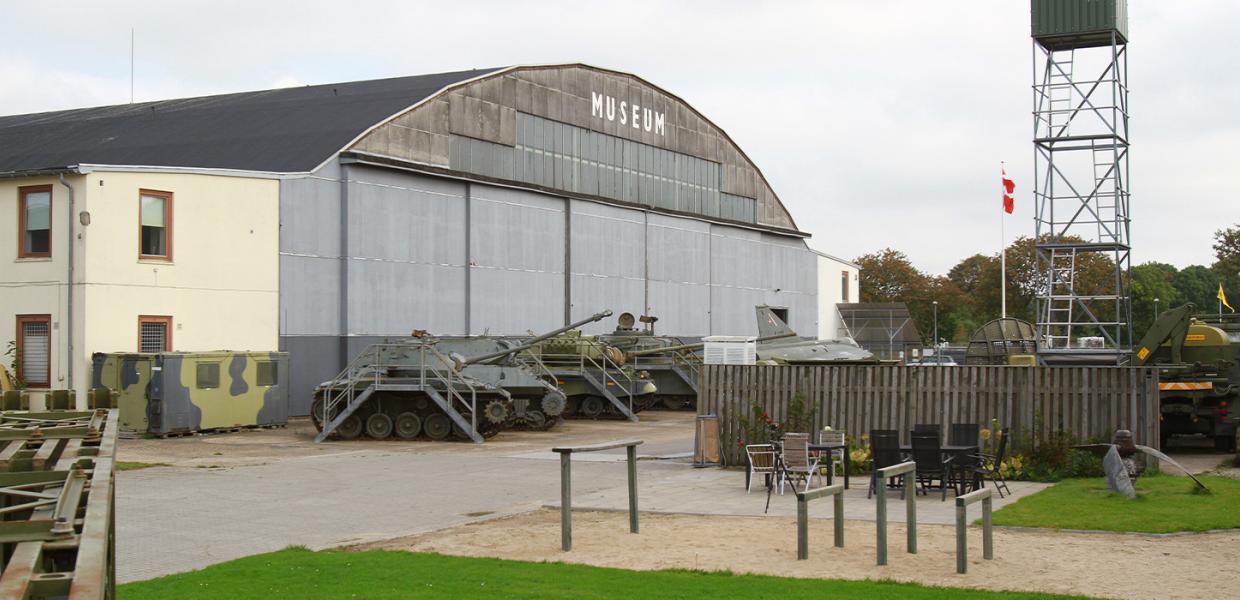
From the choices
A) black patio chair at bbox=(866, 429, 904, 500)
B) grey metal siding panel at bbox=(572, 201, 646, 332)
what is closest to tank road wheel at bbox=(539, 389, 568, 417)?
black patio chair at bbox=(866, 429, 904, 500)

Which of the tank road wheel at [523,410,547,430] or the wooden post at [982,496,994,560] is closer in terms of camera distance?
the wooden post at [982,496,994,560]

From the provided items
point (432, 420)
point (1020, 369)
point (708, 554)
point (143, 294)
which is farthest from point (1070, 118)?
point (143, 294)

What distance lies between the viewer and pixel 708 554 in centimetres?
1191

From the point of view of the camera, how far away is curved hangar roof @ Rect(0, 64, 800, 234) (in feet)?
119

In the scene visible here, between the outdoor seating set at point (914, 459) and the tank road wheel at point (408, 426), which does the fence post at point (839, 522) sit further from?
the tank road wheel at point (408, 426)

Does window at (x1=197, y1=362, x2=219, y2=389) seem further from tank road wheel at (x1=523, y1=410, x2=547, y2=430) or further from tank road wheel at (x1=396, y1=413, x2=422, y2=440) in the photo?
tank road wheel at (x1=523, y1=410, x2=547, y2=430)

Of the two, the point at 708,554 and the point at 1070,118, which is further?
the point at 1070,118

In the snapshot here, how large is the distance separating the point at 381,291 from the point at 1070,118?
1794 centimetres

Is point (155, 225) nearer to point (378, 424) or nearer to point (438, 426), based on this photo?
point (378, 424)

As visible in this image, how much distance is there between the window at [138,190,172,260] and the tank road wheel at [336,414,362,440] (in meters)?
6.52

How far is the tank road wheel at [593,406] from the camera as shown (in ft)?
111

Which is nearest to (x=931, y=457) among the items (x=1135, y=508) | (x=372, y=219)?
(x=1135, y=508)

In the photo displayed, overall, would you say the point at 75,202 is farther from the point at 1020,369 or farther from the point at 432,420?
the point at 1020,369

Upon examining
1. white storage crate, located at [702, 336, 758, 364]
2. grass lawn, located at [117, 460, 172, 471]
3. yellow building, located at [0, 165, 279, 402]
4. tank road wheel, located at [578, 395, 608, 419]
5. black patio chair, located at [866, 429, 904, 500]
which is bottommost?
grass lawn, located at [117, 460, 172, 471]
